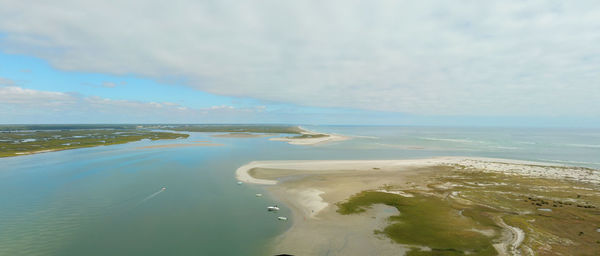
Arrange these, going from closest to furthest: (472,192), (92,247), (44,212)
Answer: (92,247)
(44,212)
(472,192)

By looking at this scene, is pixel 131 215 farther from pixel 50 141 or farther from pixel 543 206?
pixel 50 141

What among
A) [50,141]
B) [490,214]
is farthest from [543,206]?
[50,141]

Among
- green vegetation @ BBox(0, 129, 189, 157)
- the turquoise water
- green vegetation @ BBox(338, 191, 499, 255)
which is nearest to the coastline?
green vegetation @ BBox(338, 191, 499, 255)

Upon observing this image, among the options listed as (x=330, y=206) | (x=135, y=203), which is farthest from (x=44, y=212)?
(x=330, y=206)

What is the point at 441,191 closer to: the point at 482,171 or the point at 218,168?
the point at 482,171

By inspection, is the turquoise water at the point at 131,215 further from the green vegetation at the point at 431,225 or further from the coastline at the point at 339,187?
the green vegetation at the point at 431,225

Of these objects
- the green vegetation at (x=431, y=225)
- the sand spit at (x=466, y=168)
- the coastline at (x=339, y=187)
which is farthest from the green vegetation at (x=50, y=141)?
the green vegetation at (x=431, y=225)

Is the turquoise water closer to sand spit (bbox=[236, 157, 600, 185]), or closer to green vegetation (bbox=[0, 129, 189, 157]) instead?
sand spit (bbox=[236, 157, 600, 185])
